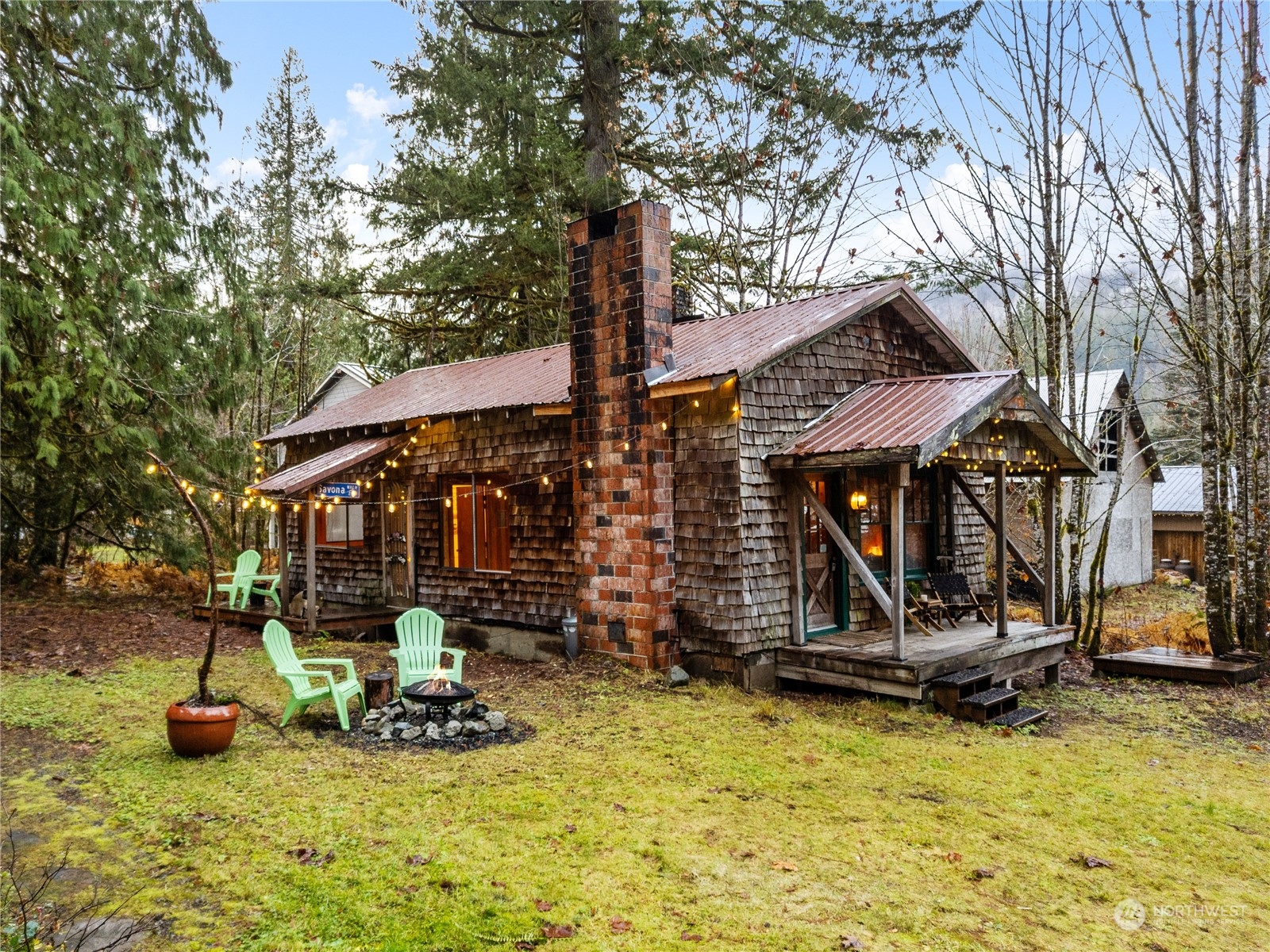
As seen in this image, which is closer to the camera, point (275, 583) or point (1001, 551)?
point (1001, 551)

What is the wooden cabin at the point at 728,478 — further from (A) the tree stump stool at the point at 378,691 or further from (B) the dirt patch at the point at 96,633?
(A) the tree stump stool at the point at 378,691

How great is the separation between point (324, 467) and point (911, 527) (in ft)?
26.4

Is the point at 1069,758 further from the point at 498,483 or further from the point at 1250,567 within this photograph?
the point at 498,483

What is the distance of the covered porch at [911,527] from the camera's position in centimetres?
793

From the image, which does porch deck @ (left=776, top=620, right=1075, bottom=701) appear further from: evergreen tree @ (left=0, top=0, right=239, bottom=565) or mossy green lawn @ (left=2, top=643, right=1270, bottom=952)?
evergreen tree @ (left=0, top=0, right=239, bottom=565)

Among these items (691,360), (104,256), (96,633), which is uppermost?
(104,256)

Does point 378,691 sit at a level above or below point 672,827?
above

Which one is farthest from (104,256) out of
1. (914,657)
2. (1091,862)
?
(1091,862)

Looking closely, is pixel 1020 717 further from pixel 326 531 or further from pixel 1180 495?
pixel 1180 495

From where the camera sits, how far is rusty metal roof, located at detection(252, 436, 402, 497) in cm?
1111

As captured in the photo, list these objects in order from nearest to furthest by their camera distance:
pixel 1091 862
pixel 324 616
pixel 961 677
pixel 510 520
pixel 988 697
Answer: pixel 1091 862
pixel 988 697
pixel 961 677
pixel 510 520
pixel 324 616

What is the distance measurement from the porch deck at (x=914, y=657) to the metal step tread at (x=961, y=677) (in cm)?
5

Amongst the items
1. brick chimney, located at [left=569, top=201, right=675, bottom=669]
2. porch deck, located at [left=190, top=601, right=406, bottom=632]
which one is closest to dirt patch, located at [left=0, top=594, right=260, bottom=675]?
porch deck, located at [left=190, top=601, right=406, bottom=632]

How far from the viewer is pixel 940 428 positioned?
7.60 m
